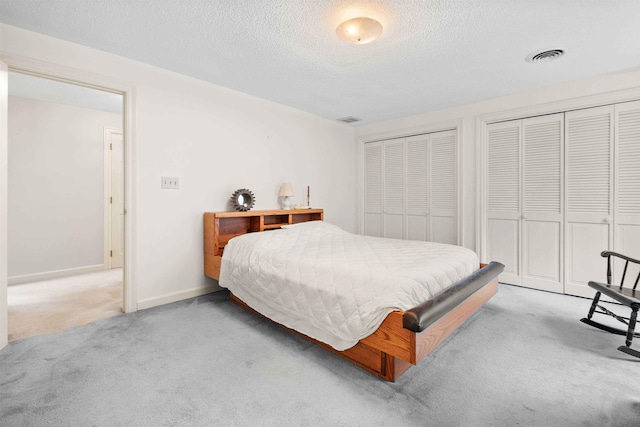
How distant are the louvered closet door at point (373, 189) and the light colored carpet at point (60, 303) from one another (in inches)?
145

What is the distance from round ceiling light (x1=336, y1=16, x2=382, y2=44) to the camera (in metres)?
2.03

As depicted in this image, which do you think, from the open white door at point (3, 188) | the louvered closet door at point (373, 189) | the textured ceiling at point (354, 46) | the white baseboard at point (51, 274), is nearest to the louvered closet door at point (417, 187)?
the louvered closet door at point (373, 189)

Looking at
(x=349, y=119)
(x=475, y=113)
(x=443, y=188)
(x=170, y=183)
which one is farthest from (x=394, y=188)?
(x=170, y=183)

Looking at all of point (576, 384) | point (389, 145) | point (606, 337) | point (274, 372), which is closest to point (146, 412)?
point (274, 372)

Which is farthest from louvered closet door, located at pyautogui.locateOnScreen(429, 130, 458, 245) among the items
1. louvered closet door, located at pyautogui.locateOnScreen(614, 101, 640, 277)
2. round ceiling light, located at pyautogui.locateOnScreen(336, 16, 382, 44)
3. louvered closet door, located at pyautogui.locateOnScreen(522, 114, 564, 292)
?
round ceiling light, located at pyautogui.locateOnScreen(336, 16, 382, 44)

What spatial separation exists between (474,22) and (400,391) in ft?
A: 8.21

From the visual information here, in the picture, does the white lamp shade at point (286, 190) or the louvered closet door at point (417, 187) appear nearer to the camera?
the white lamp shade at point (286, 190)

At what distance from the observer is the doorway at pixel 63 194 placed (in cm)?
361

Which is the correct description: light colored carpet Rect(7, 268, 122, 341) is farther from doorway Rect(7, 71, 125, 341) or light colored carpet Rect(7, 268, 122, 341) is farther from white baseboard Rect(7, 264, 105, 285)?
white baseboard Rect(7, 264, 105, 285)

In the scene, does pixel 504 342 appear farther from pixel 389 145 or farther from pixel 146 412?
pixel 389 145

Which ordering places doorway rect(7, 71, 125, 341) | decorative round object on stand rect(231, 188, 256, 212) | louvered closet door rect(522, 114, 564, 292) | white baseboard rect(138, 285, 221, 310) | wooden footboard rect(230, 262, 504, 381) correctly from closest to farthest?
wooden footboard rect(230, 262, 504, 381), white baseboard rect(138, 285, 221, 310), louvered closet door rect(522, 114, 564, 292), decorative round object on stand rect(231, 188, 256, 212), doorway rect(7, 71, 125, 341)

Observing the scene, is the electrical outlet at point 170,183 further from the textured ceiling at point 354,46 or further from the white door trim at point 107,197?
the white door trim at point 107,197

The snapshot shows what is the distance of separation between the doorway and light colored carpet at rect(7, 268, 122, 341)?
0.5 inches

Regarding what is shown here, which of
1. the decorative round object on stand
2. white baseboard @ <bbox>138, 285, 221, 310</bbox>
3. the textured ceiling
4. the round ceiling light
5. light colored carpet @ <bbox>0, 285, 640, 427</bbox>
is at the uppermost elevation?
the textured ceiling
